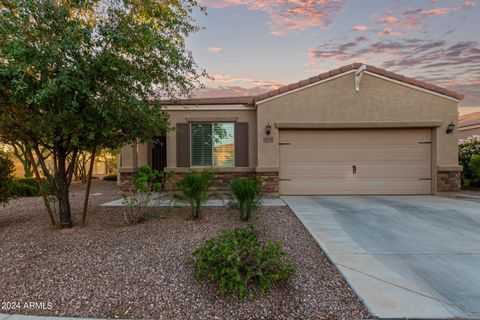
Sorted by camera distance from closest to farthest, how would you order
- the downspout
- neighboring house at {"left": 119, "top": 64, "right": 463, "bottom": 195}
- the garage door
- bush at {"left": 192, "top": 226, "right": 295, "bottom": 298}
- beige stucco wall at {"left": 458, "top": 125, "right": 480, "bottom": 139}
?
bush at {"left": 192, "top": 226, "right": 295, "bottom": 298}, the downspout, neighboring house at {"left": 119, "top": 64, "right": 463, "bottom": 195}, the garage door, beige stucco wall at {"left": 458, "top": 125, "right": 480, "bottom": 139}

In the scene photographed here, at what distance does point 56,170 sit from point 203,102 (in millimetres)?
5367

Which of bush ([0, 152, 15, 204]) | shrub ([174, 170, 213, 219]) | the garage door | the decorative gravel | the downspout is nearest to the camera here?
the decorative gravel

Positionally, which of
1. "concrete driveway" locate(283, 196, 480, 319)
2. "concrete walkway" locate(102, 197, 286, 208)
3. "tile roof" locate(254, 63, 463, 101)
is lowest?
"concrete driveway" locate(283, 196, 480, 319)

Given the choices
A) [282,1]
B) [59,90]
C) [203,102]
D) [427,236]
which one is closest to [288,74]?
[282,1]

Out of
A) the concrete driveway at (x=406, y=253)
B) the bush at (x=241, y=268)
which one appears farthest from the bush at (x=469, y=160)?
the bush at (x=241, y=268)

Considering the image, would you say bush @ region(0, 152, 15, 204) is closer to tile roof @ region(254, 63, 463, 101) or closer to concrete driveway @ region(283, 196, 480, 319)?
concrete driveway @ region(283, 196, 480, 319)

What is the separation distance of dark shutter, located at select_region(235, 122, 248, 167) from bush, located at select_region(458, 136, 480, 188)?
8593 mm

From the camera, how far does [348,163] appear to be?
27.1ft

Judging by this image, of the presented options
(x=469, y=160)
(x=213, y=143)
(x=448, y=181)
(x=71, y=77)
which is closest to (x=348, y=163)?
(x=448, y=181)

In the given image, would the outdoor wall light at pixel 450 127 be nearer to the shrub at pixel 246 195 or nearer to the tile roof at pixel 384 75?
the tile roof at pixel 384 75

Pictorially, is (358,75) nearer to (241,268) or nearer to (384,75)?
(384,75)

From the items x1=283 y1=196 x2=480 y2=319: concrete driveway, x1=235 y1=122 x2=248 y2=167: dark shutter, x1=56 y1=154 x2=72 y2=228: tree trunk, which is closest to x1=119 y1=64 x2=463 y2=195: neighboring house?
x1=235 y1=122 x2=248 y2=167: dark shutter

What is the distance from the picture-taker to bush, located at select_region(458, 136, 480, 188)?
29.8 ft

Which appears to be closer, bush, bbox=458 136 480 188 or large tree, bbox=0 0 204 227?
large tree, bbox=0 0 204 227
